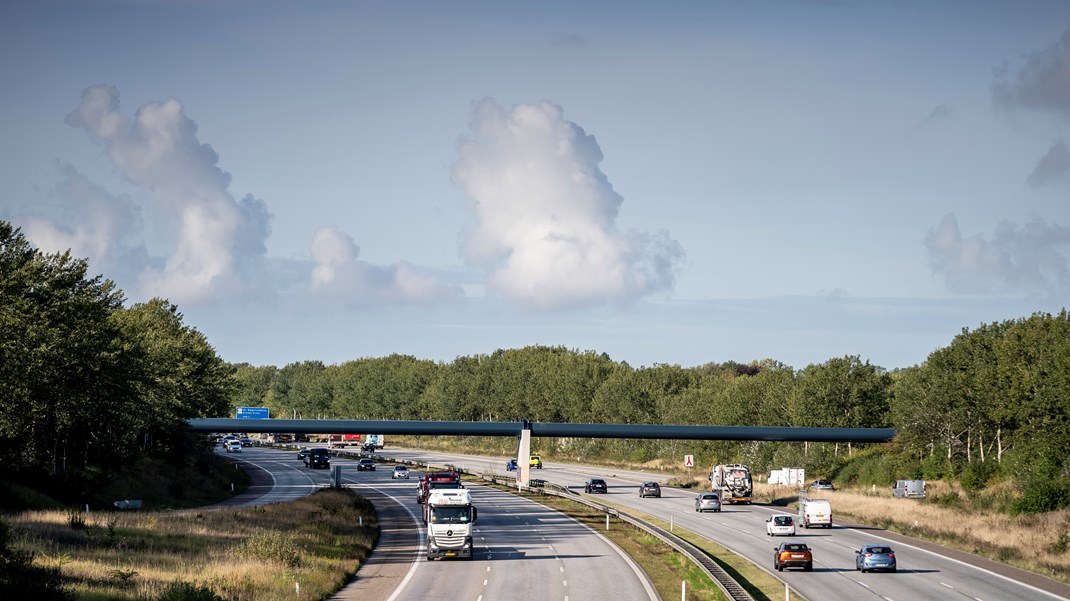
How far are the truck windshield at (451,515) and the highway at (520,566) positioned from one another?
209 centimetres

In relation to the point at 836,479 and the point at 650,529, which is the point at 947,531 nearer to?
the point at 650,529

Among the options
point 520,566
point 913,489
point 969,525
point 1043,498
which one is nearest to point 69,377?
point 520,566

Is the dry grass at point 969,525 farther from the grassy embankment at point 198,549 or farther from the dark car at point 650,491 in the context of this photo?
the grassy embankment at point 198,549

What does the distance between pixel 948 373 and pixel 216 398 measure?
8695 centimetres

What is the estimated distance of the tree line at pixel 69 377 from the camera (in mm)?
62281

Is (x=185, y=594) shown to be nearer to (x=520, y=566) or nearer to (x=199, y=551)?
(x=199, y=551)

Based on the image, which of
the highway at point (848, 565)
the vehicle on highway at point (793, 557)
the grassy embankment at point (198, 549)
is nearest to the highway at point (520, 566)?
the grassy embankment at point (198, 549)

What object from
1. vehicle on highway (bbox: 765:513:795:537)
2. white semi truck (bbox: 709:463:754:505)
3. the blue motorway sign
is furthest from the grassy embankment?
the blue motorway sign

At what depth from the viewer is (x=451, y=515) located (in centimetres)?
5794

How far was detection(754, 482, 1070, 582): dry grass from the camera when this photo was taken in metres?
62.0

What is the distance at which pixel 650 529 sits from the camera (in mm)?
71188

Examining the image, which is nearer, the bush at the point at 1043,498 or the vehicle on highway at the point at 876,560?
the vehicle on highway at the point at 876,560

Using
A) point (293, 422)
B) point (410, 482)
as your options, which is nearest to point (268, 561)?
point (410, 482)

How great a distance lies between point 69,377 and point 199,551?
25.4m
